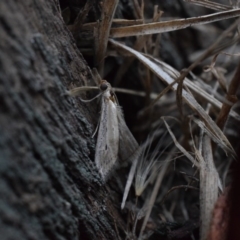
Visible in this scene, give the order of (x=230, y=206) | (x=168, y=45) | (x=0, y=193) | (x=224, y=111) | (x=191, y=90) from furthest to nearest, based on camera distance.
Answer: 1. (x=168, y=45)
2. (x=191, y=90)
3. (x=224, y=111)
4. (x=230, y=206)
5. (x=0, y=193)

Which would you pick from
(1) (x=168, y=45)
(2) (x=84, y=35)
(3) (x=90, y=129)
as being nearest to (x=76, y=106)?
(3) (x=90, y=129)

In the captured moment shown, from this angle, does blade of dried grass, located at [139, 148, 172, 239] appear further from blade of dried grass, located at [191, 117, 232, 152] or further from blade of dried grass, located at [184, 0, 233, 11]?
blade of dried grass, located at [184, 0, 233, 11]

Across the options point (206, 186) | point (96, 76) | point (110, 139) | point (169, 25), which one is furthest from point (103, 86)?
point (206, 186)

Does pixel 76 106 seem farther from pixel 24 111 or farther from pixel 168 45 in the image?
pixel 168 45

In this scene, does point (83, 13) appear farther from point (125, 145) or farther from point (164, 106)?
point (164, 106)

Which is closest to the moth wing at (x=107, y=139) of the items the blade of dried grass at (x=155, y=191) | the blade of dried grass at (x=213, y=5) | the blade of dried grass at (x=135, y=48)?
the blade of dried grass at (x=155, y=191)

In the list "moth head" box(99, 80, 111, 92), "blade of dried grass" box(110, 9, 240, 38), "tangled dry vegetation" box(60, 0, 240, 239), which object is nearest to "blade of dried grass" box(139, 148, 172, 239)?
"tangled dry vegetation" box(60, 0, 240, 239)
